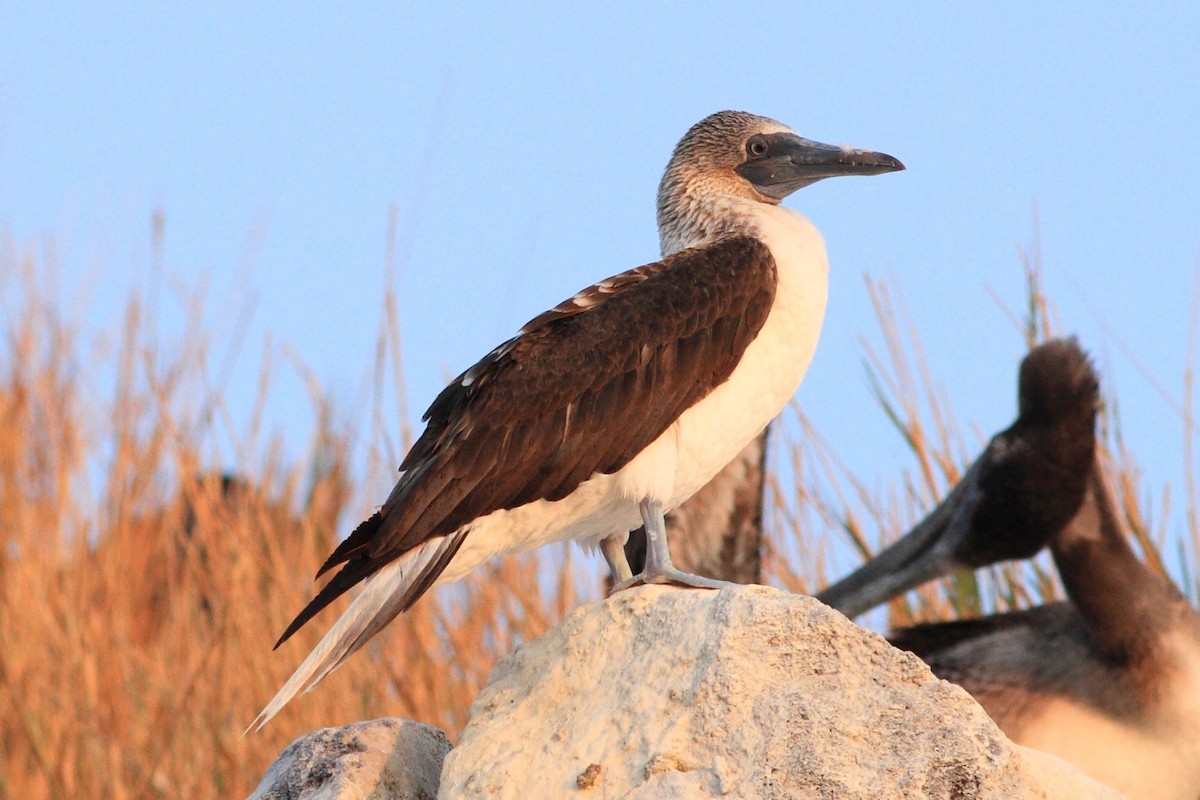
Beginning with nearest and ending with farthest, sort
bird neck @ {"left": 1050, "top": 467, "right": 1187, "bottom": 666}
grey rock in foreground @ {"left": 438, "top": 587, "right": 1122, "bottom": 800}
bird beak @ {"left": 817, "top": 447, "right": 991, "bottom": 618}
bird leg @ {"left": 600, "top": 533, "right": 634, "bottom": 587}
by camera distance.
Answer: grey rock in foreground @ {"left": 438, "top": 587, "right": 1122, "bottom": 800} → bird leg @ {"left": 600, "top": 533, "right": 634, "bottom": 587} → bird neck @ {"left": 1050, "top": 467, "right": 1187, "bottom": 666} → bird beak @ {"left": 817, "top": 447, "right": 991, "bottom": 618}

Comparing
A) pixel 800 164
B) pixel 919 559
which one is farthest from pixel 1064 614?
pixel 800 164

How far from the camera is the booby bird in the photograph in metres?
8.00

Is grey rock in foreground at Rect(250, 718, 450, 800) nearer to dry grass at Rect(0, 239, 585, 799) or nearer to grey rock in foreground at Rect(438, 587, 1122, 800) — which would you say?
grey rock in foreground at Rect(438, 587, 1122, 800)

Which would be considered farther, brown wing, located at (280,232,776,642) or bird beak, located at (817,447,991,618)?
bird beak, located at (817,447,991,618)

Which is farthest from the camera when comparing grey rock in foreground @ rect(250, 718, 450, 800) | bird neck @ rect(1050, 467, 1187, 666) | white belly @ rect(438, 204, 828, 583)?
bird neck @ rect(1050, 467, 1187, 666)

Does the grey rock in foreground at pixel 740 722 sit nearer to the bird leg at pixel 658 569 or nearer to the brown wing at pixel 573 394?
the bird leg at pixel 658 569

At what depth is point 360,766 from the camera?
438 cm

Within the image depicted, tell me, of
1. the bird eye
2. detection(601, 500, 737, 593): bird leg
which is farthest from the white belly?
the bird eye

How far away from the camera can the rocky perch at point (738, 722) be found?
3803 millimetres

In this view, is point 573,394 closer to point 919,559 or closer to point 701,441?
point 701,441

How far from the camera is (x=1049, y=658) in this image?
826 centimetres

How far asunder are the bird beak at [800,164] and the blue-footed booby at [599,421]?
66cm

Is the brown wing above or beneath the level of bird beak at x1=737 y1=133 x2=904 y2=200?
beneath

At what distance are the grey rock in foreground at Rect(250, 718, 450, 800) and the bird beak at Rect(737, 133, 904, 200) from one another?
94.1 inches
